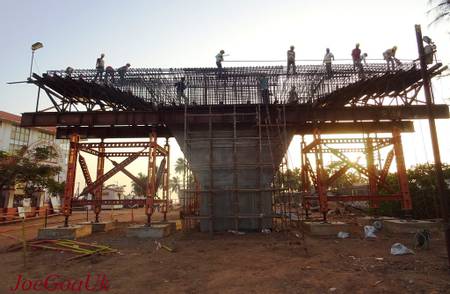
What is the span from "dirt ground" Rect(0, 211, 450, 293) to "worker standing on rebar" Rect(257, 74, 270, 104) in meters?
7.07

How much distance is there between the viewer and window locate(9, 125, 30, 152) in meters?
47.0

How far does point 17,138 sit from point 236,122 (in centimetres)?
4719

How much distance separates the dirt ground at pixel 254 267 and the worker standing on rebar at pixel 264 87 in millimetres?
7074

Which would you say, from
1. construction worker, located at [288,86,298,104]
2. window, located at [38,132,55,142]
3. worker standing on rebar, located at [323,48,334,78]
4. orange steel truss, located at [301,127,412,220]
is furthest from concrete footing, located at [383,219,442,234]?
window, located at [38,132,55,142]

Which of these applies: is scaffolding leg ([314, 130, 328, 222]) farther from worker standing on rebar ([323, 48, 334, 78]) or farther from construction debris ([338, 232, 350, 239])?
worker standing on rebar ([323, 48, 334, 78])

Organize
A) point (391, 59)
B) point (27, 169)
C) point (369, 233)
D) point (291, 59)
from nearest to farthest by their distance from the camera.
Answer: point (369, 233), point (391, 59), point (291, 59), point (27, 169)

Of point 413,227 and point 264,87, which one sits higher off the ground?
point 264,87

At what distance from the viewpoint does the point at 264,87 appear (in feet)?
50.3

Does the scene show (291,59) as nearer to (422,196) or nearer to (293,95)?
(293,95)

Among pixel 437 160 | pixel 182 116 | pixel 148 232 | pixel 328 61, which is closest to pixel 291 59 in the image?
pixel 328 61

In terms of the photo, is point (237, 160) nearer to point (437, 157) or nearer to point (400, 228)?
point (400, 228)

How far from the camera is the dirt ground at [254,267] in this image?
6387mm

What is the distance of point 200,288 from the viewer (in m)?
6.45

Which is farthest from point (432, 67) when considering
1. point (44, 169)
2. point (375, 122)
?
point (44, 169)
